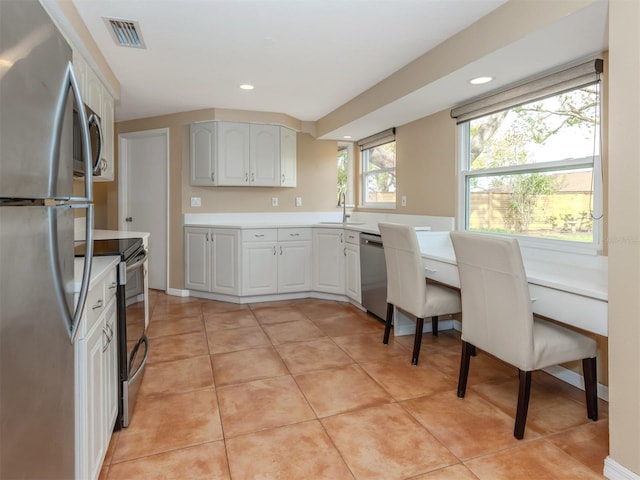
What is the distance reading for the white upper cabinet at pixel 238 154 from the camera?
175 inches

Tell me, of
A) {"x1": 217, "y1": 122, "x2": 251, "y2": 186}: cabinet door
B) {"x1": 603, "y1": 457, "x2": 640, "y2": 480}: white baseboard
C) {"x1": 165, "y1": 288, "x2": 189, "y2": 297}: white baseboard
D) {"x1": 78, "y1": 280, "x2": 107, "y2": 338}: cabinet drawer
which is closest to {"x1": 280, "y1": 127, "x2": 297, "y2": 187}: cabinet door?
{"x1": 217, "y1": 122, "x2": 251, "y2": 186}: cabinet door

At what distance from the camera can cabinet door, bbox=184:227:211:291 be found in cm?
446

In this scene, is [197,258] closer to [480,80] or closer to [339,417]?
[339,417]

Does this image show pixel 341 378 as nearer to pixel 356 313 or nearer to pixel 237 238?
pixel 356 313

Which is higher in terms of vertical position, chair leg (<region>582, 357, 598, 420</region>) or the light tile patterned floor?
chair leg (<region>582, 357, 598, 420</region>)

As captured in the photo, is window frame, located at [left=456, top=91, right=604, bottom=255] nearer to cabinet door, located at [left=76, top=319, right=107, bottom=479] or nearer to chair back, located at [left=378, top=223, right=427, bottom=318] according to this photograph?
chair back, located at [left=378, top=223, right=427, bottom=318]

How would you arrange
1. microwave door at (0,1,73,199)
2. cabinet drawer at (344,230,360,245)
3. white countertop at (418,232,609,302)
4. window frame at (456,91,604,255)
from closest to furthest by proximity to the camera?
microwave door at (0,1,73,199) < white countertop at (418,232,609,302) < window frame at (456,91,604,255) < cabinet drawer at (344,230,360,245)

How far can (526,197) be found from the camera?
279 cm

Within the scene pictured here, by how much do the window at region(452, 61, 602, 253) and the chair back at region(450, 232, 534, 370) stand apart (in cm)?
80

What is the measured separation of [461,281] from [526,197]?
3.34ft

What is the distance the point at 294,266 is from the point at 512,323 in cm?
284

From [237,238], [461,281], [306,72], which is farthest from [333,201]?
[461,281]

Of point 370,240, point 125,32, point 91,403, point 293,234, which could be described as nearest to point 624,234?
point 91,403

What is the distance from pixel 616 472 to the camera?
154cm
